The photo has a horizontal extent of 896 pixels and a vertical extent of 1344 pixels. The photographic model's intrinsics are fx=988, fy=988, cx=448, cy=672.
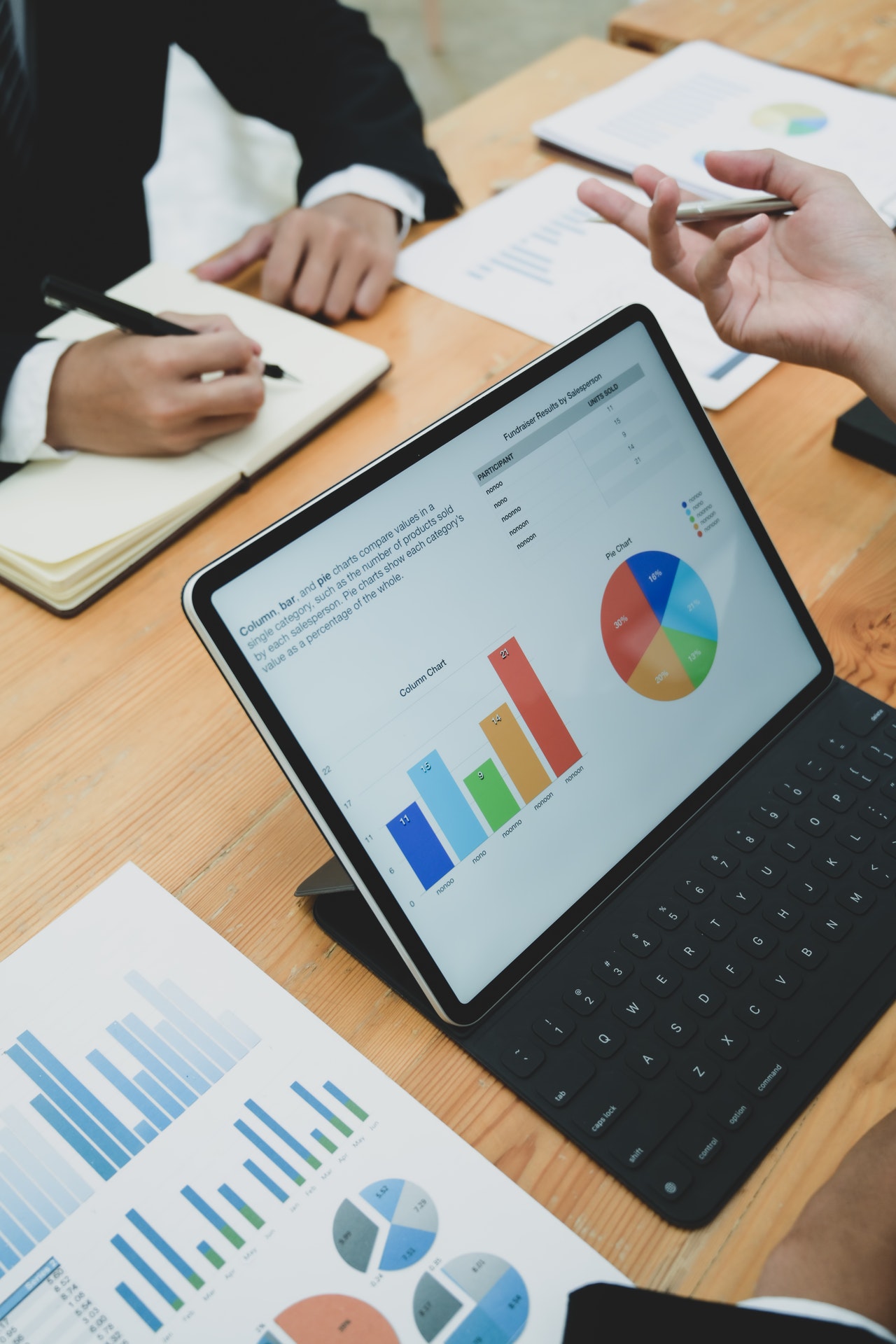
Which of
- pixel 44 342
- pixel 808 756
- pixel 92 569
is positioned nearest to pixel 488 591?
pixel 808 756

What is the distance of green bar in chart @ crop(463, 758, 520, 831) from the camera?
53cm

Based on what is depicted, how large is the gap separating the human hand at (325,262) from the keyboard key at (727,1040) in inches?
30.2

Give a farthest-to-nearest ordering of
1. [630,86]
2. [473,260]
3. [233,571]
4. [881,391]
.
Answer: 1. [630,86]
2. [473,260]
3. [881,391]
4. [233,571]

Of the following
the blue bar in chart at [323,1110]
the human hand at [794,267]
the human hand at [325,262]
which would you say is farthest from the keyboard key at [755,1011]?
the human hand at [325,262]

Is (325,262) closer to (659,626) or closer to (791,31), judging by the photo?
(659,626)

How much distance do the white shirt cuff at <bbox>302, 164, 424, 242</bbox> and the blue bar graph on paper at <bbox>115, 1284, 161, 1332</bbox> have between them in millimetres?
990

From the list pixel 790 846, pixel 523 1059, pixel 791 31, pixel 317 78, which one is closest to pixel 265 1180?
pixel 523 1059

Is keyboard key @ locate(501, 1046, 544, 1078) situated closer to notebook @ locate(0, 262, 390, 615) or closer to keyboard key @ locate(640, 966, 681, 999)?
keyboard key @ locate(640, 966, 681, 999)

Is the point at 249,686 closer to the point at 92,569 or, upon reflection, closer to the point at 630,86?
the point at 92,569

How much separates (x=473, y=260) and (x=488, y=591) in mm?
655

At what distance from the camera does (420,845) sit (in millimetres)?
507

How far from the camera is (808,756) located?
0.63 m

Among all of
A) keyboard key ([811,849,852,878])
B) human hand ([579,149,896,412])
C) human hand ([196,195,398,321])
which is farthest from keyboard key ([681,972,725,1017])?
human hand ([196,195,398,321])

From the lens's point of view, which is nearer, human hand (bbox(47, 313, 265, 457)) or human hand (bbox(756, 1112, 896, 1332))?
human hand (bbox(756, 1112, 896, 1332))
